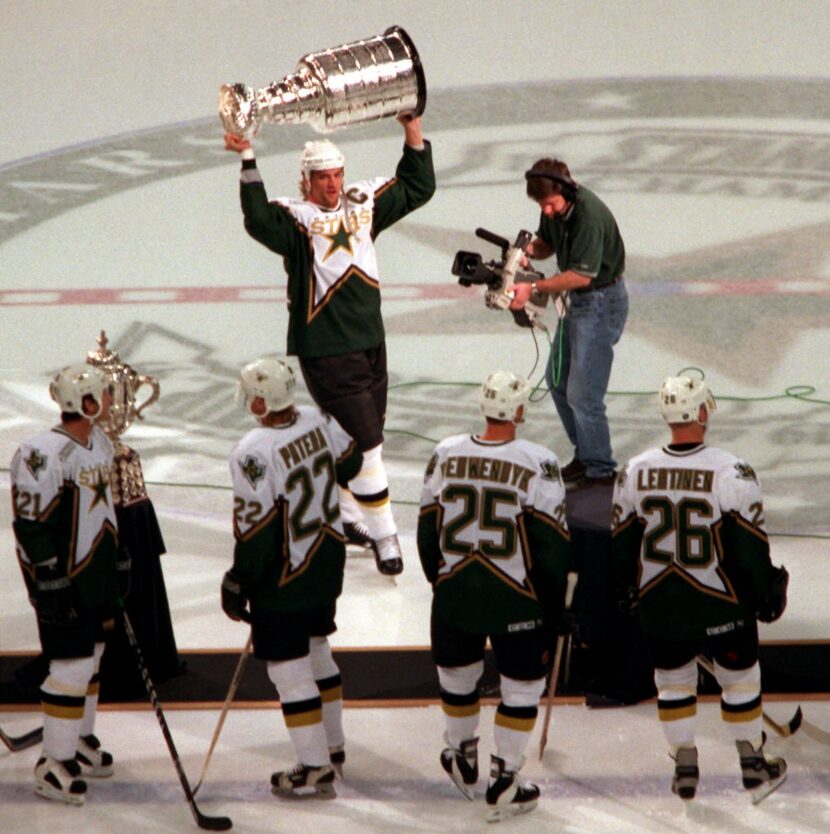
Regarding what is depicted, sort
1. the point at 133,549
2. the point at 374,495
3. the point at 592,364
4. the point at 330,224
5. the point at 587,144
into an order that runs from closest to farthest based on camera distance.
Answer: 1. the point at 133,549
2. the point at 592,364
3. the point at 330,224
4. the point at 374,495
5. the point at 587,144

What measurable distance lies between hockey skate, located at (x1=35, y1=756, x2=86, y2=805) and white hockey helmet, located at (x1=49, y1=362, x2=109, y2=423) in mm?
970

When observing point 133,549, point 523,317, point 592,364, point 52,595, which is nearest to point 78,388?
point 52,595

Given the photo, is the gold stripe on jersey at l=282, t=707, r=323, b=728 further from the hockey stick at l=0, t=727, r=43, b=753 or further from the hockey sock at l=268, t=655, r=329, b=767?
the hockey stick at l=0, t=727, r=43, b=753

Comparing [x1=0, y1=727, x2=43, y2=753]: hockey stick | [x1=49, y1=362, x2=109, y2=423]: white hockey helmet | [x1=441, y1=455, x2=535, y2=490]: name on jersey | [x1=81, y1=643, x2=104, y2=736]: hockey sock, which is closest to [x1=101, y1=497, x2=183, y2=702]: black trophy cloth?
[x1=0, y1=727, x2=43, y2=753]: hockey stick

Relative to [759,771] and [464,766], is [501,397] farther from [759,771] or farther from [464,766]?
[759,771]

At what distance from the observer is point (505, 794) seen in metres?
4.55

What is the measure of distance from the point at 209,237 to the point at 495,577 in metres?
5.89

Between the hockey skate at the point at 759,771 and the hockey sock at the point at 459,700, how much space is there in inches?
29.5

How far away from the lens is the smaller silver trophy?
5.24m

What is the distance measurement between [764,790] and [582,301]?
75.1 inches

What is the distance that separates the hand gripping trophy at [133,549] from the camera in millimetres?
5266

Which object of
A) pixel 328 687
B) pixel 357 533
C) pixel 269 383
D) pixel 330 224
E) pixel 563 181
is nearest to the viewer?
pixel 269 383

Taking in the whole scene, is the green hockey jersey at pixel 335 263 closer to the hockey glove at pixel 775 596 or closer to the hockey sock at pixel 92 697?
the hockey sock at pixel 92 697

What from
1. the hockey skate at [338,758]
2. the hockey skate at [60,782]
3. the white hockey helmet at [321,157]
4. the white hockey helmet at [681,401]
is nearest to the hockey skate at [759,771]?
the white hockey helmet at [681,401]
